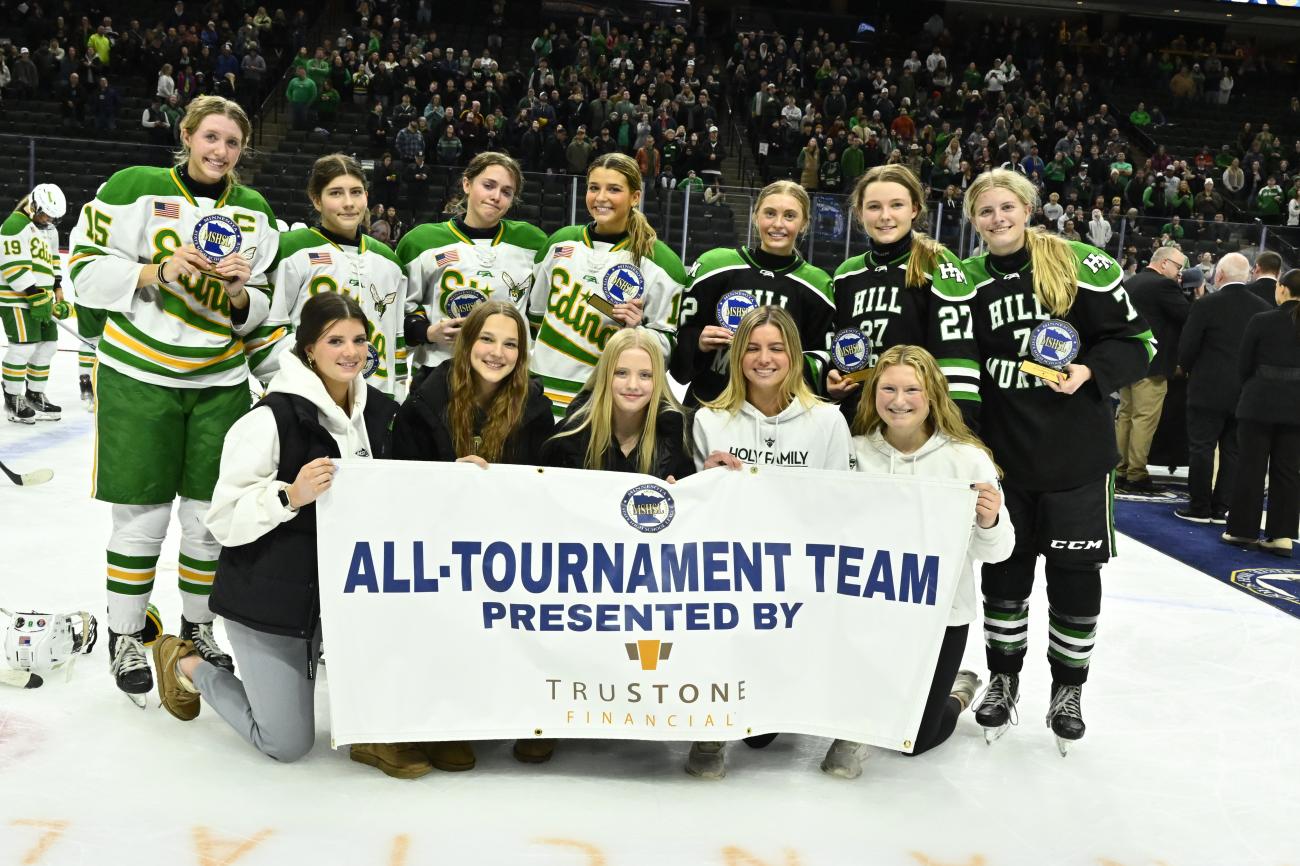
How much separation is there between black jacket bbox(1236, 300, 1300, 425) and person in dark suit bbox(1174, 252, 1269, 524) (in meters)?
0.75

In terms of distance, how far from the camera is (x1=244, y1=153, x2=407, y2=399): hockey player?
3754mm

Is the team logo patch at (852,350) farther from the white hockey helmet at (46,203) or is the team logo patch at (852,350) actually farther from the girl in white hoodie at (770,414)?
the white hockey helmet at (46,203)

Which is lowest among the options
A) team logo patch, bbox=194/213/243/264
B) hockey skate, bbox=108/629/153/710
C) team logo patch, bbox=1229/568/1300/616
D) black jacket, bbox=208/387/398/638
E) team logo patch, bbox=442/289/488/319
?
team logo patch, bbox=1229/568/1300/616

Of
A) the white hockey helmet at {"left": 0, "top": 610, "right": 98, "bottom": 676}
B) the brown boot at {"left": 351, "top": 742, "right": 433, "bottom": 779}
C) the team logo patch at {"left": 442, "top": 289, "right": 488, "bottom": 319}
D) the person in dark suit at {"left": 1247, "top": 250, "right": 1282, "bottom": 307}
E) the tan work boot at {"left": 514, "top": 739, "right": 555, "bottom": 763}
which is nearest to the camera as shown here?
the brown boot at {"left": 351, "top": 742, "right": 433, "bottom": 779}

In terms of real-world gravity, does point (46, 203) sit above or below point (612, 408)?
above

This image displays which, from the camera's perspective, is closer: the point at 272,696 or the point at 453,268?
the point at 272,696

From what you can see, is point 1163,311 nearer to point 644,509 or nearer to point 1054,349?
point 1054,349

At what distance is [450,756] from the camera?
317cm

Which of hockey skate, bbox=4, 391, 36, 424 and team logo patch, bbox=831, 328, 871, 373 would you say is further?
hockey skate, bbox=4, 391, 36, 424

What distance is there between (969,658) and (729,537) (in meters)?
1.66

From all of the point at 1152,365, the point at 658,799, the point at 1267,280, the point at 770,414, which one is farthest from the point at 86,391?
the point at 1267,280

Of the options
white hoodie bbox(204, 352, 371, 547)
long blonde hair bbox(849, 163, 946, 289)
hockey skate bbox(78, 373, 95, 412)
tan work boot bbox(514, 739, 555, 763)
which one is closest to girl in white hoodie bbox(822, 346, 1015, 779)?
long blonde hair bbox(849, 163, 946, 289)

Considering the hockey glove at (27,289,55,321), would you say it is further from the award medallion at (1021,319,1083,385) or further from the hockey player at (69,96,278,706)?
the award medallion at (1021,319,1083,385)

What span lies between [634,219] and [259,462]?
1.59 metres
